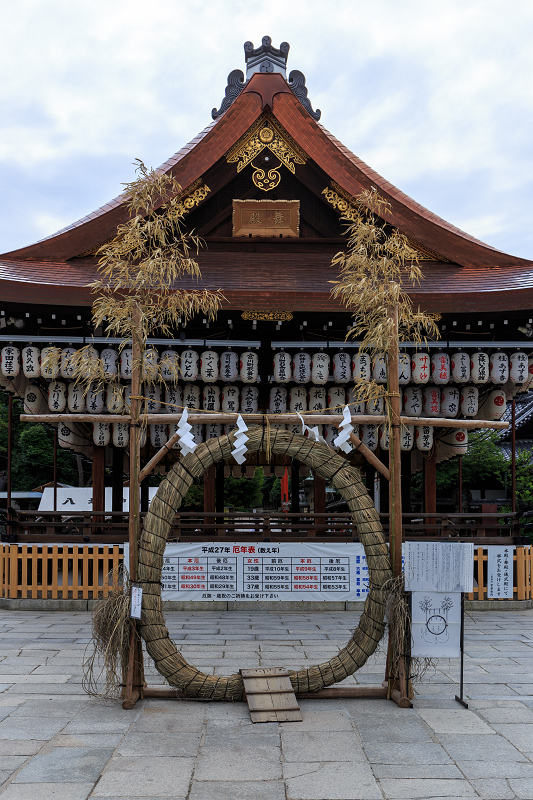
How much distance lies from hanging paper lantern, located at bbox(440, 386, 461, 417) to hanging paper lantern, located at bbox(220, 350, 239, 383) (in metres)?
3.65

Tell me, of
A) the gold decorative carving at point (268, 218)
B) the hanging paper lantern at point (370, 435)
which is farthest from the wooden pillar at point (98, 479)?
the gold decorative carving at point (268, 218)

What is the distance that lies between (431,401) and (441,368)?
0.63m

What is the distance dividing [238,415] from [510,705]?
11.6 feet

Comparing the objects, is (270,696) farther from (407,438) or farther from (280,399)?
(407,438)

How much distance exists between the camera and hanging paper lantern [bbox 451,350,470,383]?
36.3ft

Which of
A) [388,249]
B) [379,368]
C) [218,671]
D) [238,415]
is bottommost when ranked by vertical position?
[218,671]

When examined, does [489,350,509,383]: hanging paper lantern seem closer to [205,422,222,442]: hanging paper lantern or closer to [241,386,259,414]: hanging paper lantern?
[241,386,259,414]: hanging paper lantern

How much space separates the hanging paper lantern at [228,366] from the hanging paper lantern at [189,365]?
43cm

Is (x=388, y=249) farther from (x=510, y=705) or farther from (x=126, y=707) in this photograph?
(x=126, y=707)

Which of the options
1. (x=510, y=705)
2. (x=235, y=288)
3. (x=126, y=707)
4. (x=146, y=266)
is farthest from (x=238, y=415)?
(x=235, y=288)

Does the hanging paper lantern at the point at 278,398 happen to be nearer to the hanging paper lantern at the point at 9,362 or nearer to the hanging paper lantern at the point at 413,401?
the hanging paper lantern at the point at 413,401

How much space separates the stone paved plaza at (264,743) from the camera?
160 inches

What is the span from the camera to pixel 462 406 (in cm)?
1144

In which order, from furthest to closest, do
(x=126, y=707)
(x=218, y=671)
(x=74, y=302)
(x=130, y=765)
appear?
(x=74, y=302) → (x=218, y=671) → (x=126, y=707) → (x=130, y=765)
